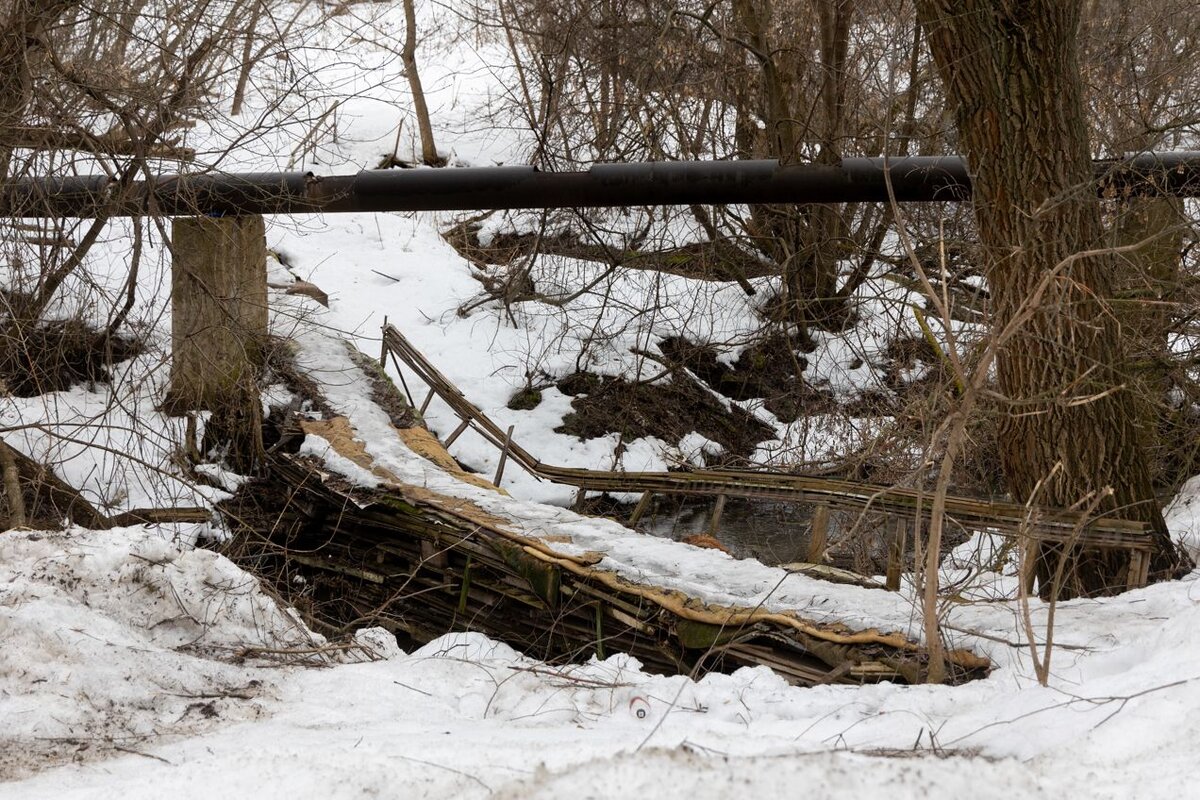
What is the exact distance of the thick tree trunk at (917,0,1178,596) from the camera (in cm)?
478

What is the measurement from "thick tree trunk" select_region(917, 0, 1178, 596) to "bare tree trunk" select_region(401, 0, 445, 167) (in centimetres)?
1174

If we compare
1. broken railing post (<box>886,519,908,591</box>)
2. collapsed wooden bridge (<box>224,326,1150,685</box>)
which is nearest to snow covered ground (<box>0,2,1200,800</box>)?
collapsed wooden bridge (<box>224,326,1150,685</box>)

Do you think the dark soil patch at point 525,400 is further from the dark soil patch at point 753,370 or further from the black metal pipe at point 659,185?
the black metal pipe at point 659,185

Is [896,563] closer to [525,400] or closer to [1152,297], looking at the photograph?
[1152,297]

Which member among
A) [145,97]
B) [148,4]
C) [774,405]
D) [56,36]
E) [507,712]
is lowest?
[507,712]

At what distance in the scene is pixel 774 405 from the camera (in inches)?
445

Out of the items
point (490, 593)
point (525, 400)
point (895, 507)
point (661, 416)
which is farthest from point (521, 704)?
point (525, 400)

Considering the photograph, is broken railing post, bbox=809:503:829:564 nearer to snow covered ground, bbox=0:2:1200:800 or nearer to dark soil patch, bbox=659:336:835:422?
snow covered ground, bbox=0:2:1200:800

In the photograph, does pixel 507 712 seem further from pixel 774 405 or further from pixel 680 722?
pixel 774 405

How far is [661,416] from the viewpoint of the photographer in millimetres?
10977

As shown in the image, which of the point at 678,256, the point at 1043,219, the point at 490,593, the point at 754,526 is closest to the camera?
the point at 1043,219

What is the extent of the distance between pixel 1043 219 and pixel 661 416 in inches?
252

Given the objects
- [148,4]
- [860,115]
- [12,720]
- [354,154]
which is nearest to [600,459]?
[860,115]

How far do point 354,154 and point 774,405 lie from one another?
9251 mm
